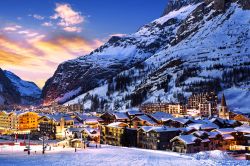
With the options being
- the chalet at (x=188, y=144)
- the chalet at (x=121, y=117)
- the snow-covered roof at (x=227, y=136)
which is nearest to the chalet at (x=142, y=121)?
the chalet at (x=121, y=117)

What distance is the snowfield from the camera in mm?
74312

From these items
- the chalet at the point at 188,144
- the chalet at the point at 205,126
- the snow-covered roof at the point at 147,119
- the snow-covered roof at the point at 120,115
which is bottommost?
the chalet at the point at 188,144

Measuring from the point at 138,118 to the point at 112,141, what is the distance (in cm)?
2074

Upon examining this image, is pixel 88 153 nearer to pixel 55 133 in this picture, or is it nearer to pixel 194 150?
pixel 194 150

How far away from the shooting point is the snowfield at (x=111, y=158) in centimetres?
7431

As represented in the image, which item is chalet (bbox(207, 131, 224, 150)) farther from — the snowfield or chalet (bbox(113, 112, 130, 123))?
chalet (bbox(113, 112, 130, 123))

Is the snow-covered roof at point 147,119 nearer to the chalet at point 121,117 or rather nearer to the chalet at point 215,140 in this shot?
the chalet at point 121,117

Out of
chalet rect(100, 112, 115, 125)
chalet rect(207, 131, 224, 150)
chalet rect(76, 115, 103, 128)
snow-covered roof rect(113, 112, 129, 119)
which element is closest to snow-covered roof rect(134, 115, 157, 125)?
snow-covered roof rect(113, 112, 129, 119)

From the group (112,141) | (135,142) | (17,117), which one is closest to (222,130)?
(135,142)

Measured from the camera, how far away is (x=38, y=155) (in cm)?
8800

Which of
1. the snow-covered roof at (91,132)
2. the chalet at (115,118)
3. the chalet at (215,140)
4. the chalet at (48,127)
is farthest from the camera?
the chalet at (115,118)

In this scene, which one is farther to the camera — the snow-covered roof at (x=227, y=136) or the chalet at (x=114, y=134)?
the chalet at (x=114, y=134)

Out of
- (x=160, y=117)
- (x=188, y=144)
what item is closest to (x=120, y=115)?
(x=160, y=117)

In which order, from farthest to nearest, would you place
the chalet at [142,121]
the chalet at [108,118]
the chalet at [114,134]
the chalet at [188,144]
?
the chalet at [108,118] → the chalet at [142,121] → the chalet at [114,134] → the chalet at [188,144]
